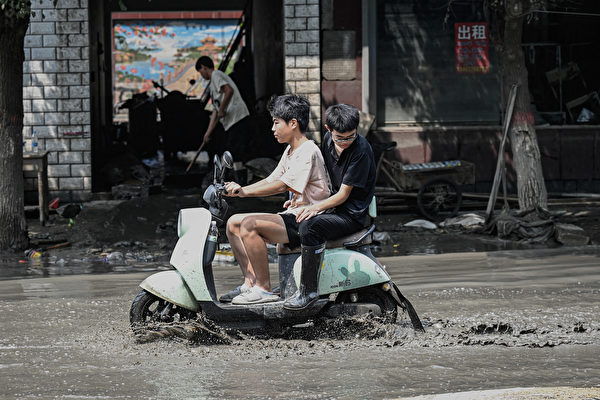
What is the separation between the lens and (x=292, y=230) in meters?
5.97

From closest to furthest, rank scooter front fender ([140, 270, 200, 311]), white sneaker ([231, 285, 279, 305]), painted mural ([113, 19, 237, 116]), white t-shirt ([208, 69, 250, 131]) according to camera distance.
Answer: scooter front fender ([140, 270, 200, 311]) → white sneaker ([231, 285, 279, 305]) → white t-shirt ([208, 69, 250, 131]) → painted mural ([113, 19, 237, 116])

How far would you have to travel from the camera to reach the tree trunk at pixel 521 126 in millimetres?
11672

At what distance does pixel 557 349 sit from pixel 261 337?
1892 millimetres

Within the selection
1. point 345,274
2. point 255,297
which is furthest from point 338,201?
point 255,297

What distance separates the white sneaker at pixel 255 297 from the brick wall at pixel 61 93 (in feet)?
28.7

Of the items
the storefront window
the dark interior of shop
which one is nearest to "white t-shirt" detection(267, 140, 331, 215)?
the dark interior of shop

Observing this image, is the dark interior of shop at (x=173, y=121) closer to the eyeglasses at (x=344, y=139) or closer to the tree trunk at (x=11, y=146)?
the tree trunk at (x=11, y=146)

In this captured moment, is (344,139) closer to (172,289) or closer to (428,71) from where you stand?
(172,289)

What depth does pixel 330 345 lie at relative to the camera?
19.4 feet

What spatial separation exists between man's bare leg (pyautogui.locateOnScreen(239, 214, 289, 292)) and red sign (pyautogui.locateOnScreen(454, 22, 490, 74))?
939cm

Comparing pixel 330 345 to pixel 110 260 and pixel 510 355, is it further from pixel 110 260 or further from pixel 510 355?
pixel 110 260

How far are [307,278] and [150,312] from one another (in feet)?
3.56

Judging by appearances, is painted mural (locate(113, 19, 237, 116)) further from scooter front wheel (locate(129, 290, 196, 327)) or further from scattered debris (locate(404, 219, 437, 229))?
scooter front wheel (locate(129, 290, 196, 327))

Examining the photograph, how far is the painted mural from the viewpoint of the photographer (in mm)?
35250
